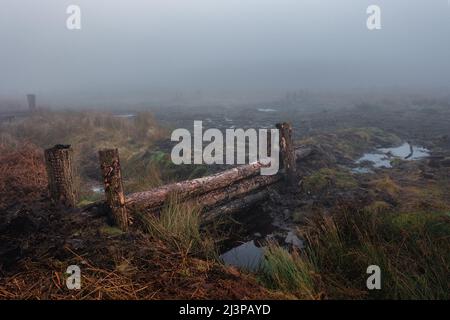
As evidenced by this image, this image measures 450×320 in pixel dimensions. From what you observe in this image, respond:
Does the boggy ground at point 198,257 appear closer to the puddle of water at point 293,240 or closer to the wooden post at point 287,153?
the puddle of water at point 293,240

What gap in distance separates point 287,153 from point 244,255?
311cm

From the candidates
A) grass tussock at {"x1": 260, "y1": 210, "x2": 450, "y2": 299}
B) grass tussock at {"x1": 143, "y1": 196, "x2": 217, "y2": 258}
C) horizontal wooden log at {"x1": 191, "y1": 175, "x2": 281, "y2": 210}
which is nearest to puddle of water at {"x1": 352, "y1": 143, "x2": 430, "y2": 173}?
horizontal wooden log at {"x1": 191, "y1": 175, "x2": 281, "y2": 210}

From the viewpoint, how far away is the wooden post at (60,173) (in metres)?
5.06

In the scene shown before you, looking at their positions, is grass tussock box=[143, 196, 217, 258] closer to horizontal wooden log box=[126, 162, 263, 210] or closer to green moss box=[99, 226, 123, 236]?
horizontal wooden log box=[126, 162, 263, 210]

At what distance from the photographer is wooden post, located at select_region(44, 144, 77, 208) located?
506cm

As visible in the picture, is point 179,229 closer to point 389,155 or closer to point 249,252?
point 249,252

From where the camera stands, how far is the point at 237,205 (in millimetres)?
7332

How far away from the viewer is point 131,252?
14.5 feet

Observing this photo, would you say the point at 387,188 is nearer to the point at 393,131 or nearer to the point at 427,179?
the point at 427,179

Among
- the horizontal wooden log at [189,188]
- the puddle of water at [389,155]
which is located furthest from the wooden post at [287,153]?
the puddle of water at [389,155]

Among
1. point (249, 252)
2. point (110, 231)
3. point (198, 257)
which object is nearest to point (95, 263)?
point (110, 231)

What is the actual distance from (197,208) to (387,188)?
436 centimetres

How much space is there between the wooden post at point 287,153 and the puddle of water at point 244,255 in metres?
2.52

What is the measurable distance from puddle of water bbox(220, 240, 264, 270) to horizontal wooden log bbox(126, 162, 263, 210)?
1113 millimetres
